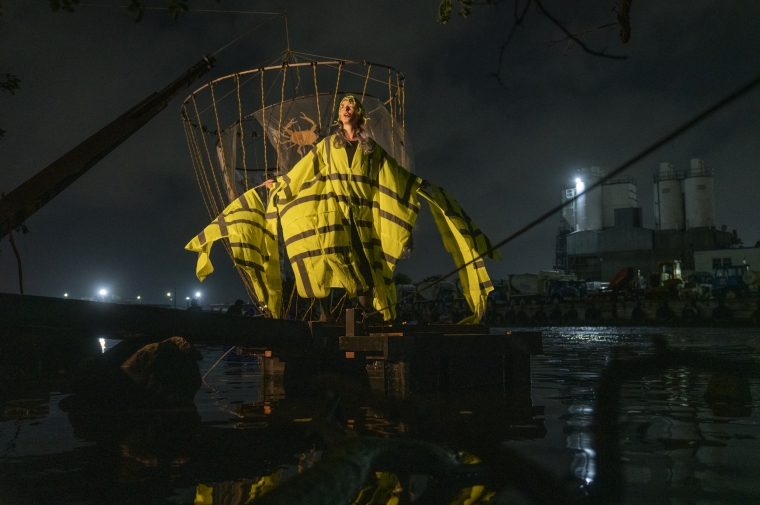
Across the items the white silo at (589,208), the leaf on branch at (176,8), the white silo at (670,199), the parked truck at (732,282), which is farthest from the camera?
the white silo at (589,208)

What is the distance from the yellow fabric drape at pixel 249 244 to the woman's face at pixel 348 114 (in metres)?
1.69

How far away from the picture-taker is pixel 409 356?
7.82 metres

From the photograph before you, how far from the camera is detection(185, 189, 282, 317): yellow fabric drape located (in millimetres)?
8984

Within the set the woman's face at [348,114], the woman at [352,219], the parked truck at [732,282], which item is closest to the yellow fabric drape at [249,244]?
the woman at [352,219]

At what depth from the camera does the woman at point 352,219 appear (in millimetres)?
8141

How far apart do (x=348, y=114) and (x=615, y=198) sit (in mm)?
81798

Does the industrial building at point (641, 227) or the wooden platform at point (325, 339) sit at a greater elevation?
the industrial building at point (641, 227)

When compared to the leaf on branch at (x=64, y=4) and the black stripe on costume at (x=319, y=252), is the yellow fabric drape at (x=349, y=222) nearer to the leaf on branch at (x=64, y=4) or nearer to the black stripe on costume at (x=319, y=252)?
the black stripe on costume at (x=319, y=252)

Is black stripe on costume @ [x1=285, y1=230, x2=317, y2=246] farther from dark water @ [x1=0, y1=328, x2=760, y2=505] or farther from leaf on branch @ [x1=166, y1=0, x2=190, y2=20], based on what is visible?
leaf on branch @ [x1=166, y1=0, x2=190, y2=20]

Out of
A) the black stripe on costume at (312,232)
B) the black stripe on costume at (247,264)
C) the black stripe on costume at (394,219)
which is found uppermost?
the black stripe on costume at (394,219)

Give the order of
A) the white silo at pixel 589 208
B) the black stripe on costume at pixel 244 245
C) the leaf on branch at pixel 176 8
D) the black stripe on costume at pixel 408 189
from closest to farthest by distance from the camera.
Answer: the leaf on branch at pixel 176 8 < the black stripe on costume at pixel 408 189 < the black stripe on costume at pixel 244 245 < the white silo at pixel 589 208

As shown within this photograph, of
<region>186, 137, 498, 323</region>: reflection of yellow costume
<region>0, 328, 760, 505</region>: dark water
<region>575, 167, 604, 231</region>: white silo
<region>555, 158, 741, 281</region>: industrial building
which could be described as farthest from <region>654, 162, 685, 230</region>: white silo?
<region>186, 137, 498, 323</region>: reflection of yellow costume

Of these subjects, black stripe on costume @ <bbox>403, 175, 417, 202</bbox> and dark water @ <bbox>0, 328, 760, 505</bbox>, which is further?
black stripe on costume @ <bbox>403, 175, 417, 202</bbox>

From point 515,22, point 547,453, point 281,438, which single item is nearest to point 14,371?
point 281,438
